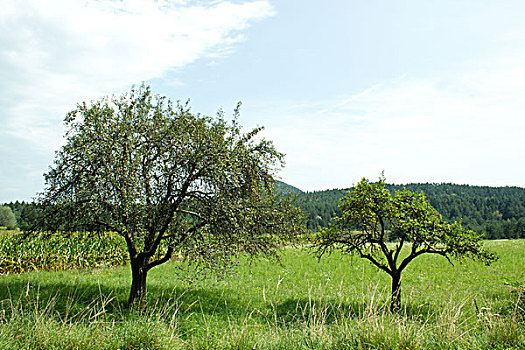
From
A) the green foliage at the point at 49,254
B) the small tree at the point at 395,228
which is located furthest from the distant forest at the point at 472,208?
the small tree at the point at 395,228

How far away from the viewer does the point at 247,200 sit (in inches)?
456

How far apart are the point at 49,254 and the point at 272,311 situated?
629 inches

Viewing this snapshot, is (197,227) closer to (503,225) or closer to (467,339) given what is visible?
(467,339)

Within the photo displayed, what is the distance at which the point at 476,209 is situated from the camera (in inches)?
4540

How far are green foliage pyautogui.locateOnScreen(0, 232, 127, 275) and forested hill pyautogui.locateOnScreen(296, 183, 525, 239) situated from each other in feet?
194

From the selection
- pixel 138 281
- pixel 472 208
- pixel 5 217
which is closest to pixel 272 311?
pixel 138 281

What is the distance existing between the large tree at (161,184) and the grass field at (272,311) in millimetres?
1624

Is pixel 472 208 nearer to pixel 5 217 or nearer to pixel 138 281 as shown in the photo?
pixel 138 281

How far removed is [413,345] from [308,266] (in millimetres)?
19446

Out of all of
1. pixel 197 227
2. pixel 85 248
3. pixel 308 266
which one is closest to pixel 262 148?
pixel 197 227

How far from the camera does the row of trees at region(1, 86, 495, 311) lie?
10641 millimetres

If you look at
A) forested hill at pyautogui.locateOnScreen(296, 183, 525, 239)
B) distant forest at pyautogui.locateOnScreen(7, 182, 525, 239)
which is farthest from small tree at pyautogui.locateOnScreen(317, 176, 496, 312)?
forested hill at pyautogui.locateOnScreen(296, 183, 525, 239)

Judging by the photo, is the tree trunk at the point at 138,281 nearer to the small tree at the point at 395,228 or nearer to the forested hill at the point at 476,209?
the small tree at the point at 395,228

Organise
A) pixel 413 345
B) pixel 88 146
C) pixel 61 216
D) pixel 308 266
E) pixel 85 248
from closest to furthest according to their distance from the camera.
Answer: pixel 413 345 < pixel 88 146 < pixel 61 216 < pixel 85 248 < pixel 308 266
